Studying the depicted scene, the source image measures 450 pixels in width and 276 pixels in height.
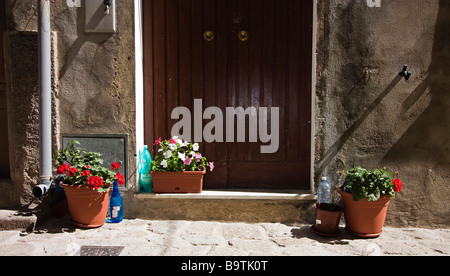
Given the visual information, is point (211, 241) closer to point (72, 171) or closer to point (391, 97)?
point (72, 171)

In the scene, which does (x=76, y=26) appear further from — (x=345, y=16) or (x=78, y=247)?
(x=345, y=16)

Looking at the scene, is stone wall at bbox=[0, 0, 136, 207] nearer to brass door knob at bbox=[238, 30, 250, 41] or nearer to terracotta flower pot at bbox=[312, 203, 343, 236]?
brass door knob at bbox=[238, 30, 250, 41]

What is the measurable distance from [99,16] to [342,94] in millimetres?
2876

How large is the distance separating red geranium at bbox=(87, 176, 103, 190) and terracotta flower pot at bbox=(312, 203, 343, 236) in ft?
7.40

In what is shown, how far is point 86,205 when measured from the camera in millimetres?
3205

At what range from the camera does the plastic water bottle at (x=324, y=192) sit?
344cm

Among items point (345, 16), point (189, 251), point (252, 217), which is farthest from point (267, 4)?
point (189, 251)

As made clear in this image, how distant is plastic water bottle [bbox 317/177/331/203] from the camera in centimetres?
344

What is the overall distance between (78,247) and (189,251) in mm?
1038

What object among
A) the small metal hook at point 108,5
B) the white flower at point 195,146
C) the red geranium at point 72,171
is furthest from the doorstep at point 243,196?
the small metal hook at point 108,5

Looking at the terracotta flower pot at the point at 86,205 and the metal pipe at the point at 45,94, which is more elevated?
the metal pipe at the point at 45,94

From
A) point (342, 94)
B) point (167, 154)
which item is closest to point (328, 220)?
point (342, 94)

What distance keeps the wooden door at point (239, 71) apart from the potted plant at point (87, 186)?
0.74 metres

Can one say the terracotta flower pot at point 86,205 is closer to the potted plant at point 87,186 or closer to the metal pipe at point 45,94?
the potted plant at point 87,186
